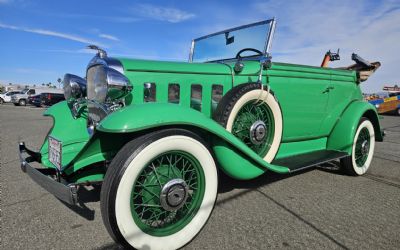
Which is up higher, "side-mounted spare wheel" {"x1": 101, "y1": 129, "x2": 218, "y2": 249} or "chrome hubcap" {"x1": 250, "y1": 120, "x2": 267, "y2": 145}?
"chrome hubcap" {"x1": 250, "y1": 120, "x2": 267, "y2": 145}

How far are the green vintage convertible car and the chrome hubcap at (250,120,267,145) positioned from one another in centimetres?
1

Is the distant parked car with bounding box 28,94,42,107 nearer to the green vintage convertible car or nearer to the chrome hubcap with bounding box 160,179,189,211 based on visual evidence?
the green vintage convertible car

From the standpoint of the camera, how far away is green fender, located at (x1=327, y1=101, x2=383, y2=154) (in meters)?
3.95

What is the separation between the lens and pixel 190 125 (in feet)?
7.30

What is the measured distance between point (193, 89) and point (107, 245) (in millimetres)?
1621

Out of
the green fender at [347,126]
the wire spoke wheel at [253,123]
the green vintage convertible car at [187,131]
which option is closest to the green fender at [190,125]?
the green vintage convertible car at [187,131]

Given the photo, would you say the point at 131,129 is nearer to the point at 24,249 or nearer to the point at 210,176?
the point at 210,176

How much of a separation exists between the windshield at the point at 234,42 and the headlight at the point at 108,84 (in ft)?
6.28

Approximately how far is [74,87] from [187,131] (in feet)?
6.01

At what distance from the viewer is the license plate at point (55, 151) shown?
8.34ft

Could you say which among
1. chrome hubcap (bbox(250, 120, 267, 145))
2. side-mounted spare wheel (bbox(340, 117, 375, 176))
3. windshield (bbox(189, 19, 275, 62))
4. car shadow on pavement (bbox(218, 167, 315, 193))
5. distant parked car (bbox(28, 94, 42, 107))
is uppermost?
windshield (bbox(189, 19, 275, 62))

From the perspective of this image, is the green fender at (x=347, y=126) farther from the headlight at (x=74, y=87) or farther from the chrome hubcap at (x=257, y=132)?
the headlight at (x=74, y=87)

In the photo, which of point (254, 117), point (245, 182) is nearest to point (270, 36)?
point (254, 117)

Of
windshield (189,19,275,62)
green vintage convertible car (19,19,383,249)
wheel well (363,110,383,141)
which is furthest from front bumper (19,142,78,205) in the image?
wheel well (363,110,383,141)
